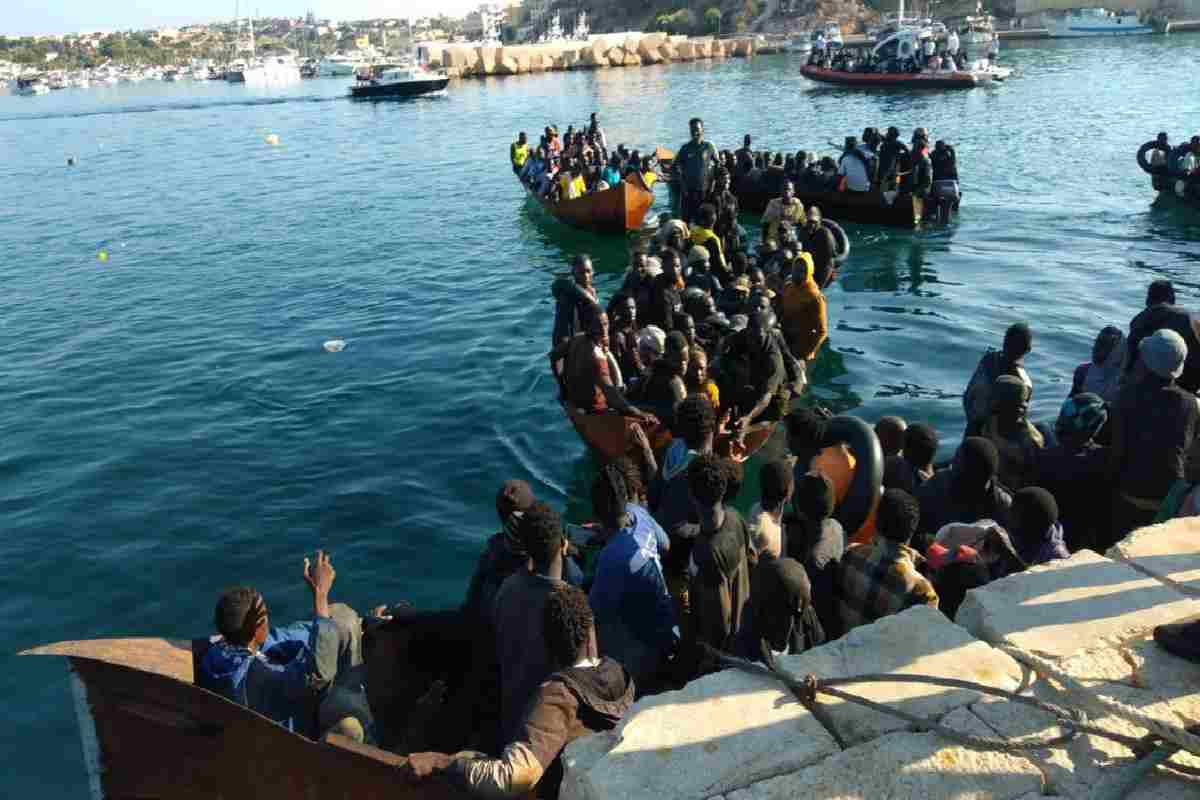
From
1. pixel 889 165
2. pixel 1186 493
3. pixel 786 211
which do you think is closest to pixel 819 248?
pixel 786 211

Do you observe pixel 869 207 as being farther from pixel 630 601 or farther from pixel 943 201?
pixel 630 601

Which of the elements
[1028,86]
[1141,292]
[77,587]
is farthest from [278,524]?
[1028,86]

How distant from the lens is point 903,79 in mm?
47406

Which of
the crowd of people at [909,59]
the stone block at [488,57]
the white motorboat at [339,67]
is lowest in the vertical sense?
the crowd of people at [909,59]

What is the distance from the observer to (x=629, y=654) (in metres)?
4.65

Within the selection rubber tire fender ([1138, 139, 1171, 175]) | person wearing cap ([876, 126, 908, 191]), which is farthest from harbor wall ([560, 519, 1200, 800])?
rubber tire fender ([1138, 139, 1171, 175])

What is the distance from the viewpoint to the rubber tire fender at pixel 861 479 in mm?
5832

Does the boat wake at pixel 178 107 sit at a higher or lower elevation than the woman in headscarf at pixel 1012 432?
higher

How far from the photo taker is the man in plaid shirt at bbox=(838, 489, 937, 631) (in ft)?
14.3

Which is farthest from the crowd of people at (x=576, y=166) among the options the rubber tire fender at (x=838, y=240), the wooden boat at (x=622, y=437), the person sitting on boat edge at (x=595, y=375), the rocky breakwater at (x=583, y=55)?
the rocky breakwater at (x=583, y=55)

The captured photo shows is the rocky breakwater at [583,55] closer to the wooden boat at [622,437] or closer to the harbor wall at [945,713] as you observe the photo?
the wooden boat at [622,437]

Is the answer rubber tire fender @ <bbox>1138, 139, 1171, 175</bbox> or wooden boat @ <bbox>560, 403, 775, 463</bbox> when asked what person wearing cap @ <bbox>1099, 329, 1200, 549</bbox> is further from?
rubber tire fender @ <bbox>1138, 139, 1171, 175</bbox>

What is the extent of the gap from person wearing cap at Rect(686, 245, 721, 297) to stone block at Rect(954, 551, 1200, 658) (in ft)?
23.3

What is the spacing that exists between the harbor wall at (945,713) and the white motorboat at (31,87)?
14210 centimetres
